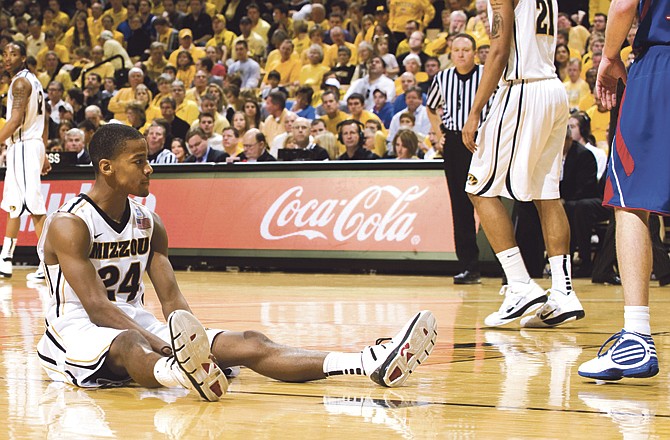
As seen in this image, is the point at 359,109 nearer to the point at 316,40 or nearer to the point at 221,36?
the point at 316,40

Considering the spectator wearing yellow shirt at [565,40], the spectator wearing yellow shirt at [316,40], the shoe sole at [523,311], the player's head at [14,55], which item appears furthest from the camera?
the spectator wearing yellow shirt at [316,40]

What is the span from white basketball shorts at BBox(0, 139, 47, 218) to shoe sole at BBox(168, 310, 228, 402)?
8053mm

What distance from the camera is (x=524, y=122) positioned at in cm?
640

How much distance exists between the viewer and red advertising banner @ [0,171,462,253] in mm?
11469

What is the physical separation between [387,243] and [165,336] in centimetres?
752

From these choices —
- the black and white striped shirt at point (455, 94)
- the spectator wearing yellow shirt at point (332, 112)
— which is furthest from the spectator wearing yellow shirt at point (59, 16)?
the black and white striped shirt at point (455, 94)

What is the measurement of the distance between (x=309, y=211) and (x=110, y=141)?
781 centimetres

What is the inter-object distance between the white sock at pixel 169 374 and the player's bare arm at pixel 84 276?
0.28 metres

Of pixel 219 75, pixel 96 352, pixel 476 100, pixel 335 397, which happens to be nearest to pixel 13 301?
pixel 476 100

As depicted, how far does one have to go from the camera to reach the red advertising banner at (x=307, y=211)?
37.6 feet

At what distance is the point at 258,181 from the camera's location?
12.5 meters

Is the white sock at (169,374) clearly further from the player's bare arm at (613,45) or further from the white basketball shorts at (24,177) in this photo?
the white basketball shorts at (24,177)

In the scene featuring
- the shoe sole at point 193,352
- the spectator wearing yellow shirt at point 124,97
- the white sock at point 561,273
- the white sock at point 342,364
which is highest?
the shoe sole at point 193,352

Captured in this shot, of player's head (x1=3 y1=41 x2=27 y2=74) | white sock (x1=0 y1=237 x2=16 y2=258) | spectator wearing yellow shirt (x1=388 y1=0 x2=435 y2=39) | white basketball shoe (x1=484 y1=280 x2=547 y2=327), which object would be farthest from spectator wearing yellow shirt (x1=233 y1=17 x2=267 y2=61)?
white basketball shoe (x1=484 y1=280 x2=547 y2=327)
